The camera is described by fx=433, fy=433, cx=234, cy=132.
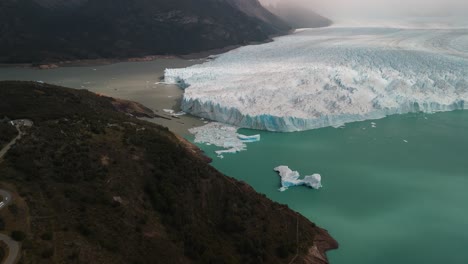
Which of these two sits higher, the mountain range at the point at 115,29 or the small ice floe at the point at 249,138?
the mountain range at the point at 115,29

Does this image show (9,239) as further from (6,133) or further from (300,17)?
(300,17)

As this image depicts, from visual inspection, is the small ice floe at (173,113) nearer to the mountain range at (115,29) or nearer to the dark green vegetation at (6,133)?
the dark green vegetation at (6,133)

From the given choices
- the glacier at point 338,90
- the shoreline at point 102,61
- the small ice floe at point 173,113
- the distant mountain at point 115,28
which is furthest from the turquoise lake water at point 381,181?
the distant mountain at point 115,28

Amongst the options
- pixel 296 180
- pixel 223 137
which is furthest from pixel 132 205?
pixel 223 137

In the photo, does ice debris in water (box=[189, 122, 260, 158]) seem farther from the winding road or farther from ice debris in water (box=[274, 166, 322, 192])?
the winding road

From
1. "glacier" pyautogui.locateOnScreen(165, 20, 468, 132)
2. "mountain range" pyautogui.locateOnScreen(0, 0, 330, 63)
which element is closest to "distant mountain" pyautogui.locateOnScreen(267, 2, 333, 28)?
"mountain range" pyautogui.locateOnScreen(0, 0, 330, 63)

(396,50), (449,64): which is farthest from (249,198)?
(396,50)
